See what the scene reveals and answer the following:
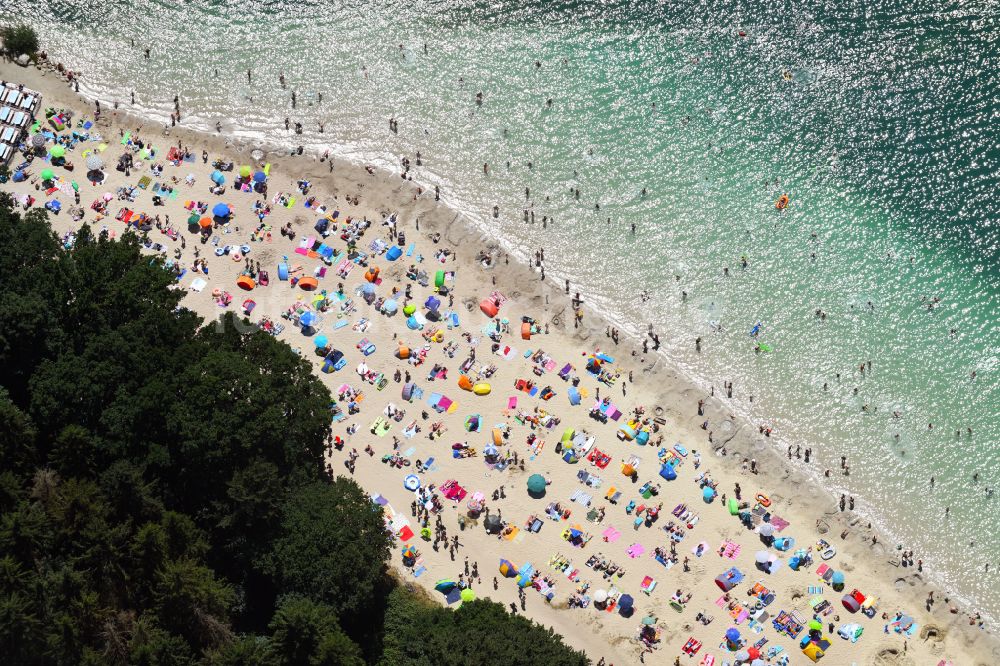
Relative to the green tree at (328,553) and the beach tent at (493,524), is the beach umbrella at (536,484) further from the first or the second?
the green tree at (328,553)

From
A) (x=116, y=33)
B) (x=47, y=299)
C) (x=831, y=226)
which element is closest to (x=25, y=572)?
(x=47, y=299)

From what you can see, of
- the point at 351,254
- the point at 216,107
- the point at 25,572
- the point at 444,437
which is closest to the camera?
the point at 25,572

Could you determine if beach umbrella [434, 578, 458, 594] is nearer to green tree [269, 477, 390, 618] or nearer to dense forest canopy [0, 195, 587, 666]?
dense forest canopy [0, 195, 587, 666]

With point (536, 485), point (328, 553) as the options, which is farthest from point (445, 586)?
point (328, 553)

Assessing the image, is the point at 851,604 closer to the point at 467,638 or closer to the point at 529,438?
the point at 529,438

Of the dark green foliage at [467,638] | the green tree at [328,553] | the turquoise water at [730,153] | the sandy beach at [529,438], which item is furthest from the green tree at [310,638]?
the turquoise water at [730,153]

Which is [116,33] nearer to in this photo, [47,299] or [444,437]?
[47,299]
